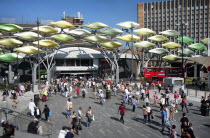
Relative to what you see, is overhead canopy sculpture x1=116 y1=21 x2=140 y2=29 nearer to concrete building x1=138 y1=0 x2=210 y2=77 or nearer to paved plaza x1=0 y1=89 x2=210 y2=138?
paved plaza x1=0 y1=89 x2=210 y2=138

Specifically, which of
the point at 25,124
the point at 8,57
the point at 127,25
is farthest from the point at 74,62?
the point at 25,124

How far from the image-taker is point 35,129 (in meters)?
12.9

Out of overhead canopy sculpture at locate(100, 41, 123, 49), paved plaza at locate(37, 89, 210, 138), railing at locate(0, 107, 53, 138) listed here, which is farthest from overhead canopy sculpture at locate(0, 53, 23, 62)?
railing at locate(0, 107, 53, 138)

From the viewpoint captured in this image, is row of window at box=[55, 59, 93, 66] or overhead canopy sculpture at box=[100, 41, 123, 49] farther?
row of window at box=[55, 59, 93, 66]

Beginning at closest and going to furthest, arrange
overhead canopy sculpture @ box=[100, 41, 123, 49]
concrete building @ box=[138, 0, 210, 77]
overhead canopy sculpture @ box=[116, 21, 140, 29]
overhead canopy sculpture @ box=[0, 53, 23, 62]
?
overhead canopy sculpture @ box=[0, 53, 23, 62], overhead canopy sculpture @ box=[100, 41, 123, 49], overhead canopy sculpture @ box=[116, 21, 140, 29], concrete building @ box=[138, 0, 210, 77]

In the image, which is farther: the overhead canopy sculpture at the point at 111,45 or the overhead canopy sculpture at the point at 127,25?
the overhead canopy sculpture at the point at 127,25

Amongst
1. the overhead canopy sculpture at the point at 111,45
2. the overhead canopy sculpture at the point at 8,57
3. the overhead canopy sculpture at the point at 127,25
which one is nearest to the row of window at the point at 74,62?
the overhead canopy sculpture at the point at 111,45

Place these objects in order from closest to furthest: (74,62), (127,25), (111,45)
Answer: (111,45) < (127,25) < (74,62)

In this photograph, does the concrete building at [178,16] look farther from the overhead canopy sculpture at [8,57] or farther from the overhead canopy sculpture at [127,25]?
the overhead canopy sculpture at [8,57]

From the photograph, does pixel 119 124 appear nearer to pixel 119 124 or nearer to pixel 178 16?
pixel 119 124

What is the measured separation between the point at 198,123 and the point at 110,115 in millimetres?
6371

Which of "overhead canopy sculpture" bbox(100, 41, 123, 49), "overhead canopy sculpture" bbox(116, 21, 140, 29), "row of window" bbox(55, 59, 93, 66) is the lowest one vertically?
"row of window" bbox(55, 59, 93, 66)

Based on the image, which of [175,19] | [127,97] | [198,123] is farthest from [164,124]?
[175,19]

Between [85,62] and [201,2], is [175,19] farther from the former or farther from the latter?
[85,62]
